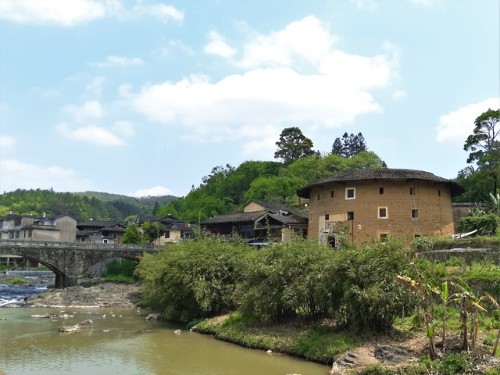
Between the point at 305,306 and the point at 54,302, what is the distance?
30.5 meters

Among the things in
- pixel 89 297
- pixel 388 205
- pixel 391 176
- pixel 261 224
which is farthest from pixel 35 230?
pixel 391 176

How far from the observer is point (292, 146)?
114125 mm

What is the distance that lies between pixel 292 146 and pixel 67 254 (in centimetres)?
6761

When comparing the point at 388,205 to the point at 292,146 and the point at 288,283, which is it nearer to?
the point at 288,283

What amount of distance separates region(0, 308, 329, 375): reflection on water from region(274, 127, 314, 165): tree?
81675 mm

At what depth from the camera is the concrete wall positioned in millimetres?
44188

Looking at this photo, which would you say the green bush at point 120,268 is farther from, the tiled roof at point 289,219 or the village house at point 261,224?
the tiled roof at point 289,219

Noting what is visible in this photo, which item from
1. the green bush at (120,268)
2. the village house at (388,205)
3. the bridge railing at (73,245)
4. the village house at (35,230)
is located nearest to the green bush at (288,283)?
the village house at (388,205)

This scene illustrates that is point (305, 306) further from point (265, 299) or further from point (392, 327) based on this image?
point (392, 327)

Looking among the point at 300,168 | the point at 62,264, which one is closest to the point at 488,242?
the point at 62,264

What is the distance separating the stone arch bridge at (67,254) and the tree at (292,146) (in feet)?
196

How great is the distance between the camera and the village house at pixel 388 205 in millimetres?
44156

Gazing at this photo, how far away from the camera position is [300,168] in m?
97.1

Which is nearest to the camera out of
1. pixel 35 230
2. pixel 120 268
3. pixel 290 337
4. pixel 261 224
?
pixel 290 337
